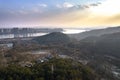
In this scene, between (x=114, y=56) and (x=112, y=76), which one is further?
(x=114, y=56)

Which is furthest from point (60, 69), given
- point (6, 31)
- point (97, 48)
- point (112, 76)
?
point (6, 31)

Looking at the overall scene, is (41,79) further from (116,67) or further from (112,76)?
(116,67)

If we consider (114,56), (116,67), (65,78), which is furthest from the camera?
(114,56)

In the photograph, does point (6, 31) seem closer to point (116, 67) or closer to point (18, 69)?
point (116, 67)

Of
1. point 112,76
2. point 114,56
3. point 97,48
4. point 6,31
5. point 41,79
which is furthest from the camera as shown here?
point 6,31

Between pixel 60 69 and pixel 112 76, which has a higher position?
pixel 60 69

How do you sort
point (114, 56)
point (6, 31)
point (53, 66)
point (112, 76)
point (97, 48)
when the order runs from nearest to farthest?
1. point (53, 66)
2. point (112, 76)
3. point (114, 56)
4. point (97, 48)
5. point (6, 31)

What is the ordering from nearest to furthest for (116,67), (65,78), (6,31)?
(65,78)
(116,67)
(6,31)

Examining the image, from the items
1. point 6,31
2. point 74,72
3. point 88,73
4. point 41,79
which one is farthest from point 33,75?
point 6,31

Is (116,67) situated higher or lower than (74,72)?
lower
